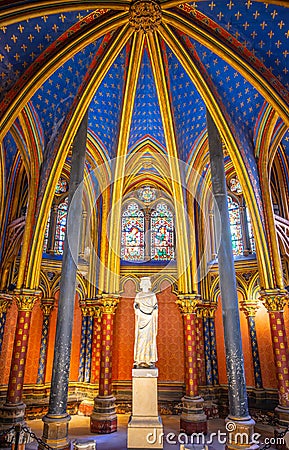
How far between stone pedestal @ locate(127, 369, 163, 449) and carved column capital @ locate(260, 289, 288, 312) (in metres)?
4.79

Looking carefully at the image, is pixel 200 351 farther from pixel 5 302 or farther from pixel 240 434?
pixel 5 302

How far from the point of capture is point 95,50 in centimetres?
1103

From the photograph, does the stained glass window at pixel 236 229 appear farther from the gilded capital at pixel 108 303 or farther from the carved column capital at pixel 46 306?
the carved column capital at pixel 46 306

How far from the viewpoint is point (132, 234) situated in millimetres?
17438

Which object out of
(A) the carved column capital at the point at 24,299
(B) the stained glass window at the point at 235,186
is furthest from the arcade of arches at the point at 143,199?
(B) the stained glass window at the point at 235,186

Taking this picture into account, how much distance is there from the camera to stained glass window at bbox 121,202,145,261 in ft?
A: 55.9

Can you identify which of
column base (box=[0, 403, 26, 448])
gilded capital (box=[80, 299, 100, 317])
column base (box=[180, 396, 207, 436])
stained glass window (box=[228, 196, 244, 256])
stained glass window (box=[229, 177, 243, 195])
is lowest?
column base (box=[180, 396, 207, 436])

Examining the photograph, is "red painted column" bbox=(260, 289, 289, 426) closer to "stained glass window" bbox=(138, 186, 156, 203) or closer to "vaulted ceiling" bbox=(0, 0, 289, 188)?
"vaulted ceiling" bbox=(0, 0, 289, 188)

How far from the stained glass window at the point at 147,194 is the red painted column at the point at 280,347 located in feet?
28.4

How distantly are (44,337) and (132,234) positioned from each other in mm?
6210

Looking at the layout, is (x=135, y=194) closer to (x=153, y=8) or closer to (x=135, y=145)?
(x=135, y=145)

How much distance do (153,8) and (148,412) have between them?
33.9 feet

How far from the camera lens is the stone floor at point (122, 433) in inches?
379

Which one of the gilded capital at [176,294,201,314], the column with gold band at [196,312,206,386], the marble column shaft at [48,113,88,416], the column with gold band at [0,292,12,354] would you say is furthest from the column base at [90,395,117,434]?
the column with gold band at [0,292,12,354]
